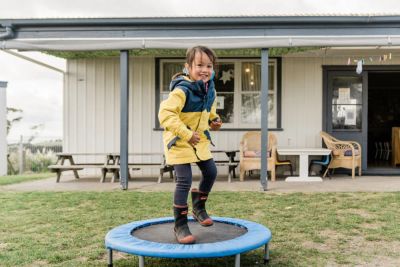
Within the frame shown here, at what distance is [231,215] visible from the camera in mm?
5910

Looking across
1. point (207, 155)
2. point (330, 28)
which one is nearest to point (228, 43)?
point (330, 28)

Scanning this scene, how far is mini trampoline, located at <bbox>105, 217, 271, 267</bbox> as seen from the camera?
333cm

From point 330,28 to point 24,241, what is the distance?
237 inches

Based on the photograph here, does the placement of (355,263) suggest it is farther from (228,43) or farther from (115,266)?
(228,43)

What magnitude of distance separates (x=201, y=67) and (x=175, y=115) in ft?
1.32

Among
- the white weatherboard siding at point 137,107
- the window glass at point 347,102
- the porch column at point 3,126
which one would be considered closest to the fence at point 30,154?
the porch column at point 3,126

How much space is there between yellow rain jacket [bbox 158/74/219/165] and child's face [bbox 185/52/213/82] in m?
0.05

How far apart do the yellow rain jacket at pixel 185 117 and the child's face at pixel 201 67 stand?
0.05 meters

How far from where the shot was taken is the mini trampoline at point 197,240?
3.33 m

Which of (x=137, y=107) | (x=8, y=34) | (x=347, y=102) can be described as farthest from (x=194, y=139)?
(x=347, y=102)

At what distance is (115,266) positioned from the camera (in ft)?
12.9

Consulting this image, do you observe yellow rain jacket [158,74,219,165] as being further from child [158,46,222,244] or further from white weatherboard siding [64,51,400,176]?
white weatherboard siding [64,51,400,176]

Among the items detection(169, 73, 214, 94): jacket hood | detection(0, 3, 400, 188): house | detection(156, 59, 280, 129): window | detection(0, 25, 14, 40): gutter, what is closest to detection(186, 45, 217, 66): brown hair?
detection(169, 73, 214, 94): jacket hood

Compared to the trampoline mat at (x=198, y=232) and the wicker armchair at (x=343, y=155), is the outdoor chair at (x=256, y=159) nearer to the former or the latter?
the wicker armchair at (x=343, y=155)
